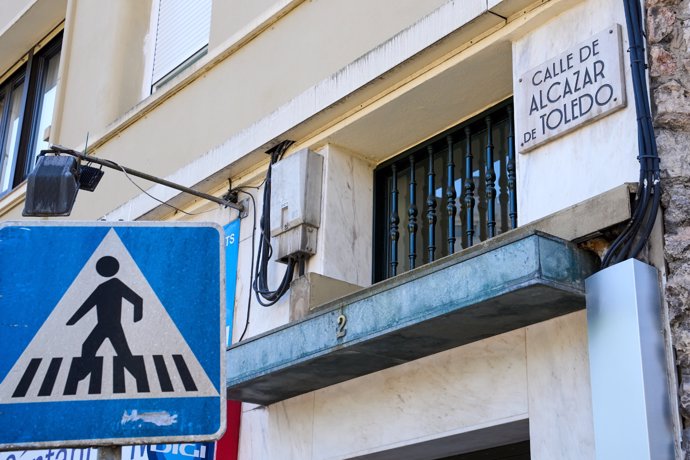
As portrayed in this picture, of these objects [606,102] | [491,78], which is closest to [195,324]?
[606,102]

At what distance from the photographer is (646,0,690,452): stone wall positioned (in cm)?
506

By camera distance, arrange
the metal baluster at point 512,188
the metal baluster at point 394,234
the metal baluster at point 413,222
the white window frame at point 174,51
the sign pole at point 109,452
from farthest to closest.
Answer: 1. the white window frame at point 174,51
2. the metal baluster at point 394,234
3. the metal baluster at point 413,222
4. the metal baluster at point 512,188
5. the sign pole at point 109,452

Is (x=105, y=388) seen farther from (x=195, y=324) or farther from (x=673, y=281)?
(x=673, y=281)

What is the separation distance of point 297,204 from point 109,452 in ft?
13.0

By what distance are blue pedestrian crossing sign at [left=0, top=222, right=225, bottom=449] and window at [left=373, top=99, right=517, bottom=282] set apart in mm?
3013

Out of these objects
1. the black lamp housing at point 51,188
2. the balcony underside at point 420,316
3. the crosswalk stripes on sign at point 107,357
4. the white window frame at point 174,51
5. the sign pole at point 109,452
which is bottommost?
the sign pole at point 109,452

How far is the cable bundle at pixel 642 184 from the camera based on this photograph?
5195mm

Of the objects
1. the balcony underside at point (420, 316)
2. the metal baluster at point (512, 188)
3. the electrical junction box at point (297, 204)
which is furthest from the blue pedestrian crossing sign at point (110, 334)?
the electrical junction box at point (297, 204)

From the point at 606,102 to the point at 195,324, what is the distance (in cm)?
268

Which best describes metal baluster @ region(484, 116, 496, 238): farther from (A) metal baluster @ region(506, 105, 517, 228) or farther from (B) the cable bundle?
(B) the cable bundle

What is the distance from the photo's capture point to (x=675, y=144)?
5.38 meters

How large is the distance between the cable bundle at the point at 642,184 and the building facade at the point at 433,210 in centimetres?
3

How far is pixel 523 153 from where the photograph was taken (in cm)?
612

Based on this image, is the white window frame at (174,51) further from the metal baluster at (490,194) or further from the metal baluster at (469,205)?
the metal baluster at (490,194)
